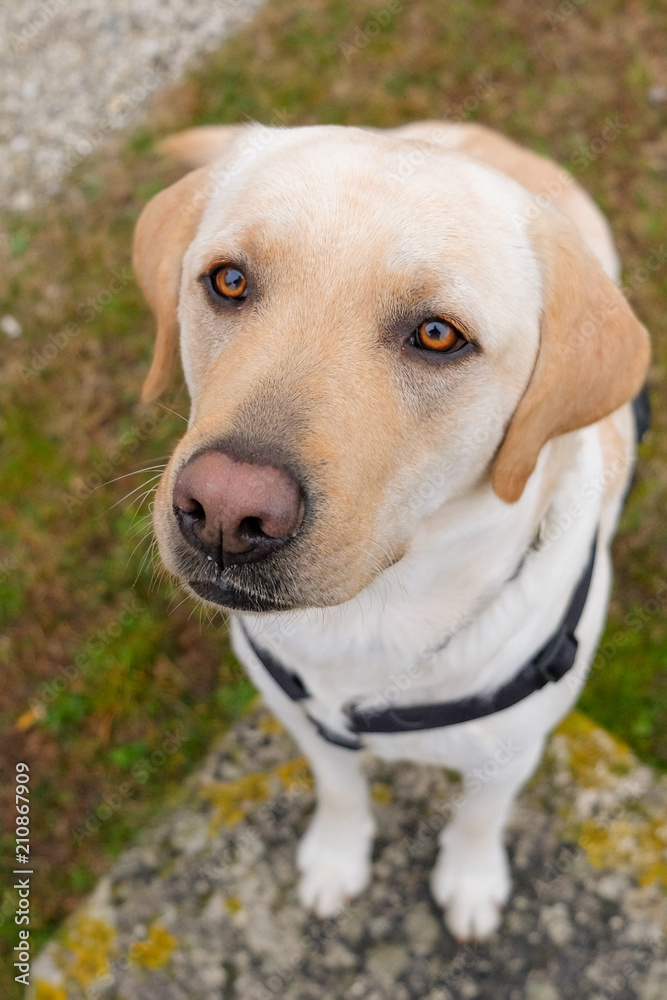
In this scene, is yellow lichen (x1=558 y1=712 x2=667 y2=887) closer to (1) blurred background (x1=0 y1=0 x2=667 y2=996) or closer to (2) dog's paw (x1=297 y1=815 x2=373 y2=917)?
(1) blurred background (x1=0 y1=0 x2=667 y2=996)

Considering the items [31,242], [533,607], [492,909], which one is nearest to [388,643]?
[533,607]

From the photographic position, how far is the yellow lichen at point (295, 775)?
12.5 ft

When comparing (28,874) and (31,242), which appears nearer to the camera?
(28,874)

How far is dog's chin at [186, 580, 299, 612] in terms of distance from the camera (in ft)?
6.04

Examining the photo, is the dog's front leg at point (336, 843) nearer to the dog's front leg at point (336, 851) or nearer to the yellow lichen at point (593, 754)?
the dog's front leg at point (336, 851)

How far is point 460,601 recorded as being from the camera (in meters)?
2.29

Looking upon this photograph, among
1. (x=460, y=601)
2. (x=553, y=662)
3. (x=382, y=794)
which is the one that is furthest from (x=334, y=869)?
(x=460, y=601)

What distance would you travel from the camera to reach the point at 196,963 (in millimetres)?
3459

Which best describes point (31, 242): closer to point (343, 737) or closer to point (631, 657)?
point (343, 737)

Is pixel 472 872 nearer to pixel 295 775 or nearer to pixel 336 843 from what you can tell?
pixel 336 843

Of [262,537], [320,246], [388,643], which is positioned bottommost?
[388,643]

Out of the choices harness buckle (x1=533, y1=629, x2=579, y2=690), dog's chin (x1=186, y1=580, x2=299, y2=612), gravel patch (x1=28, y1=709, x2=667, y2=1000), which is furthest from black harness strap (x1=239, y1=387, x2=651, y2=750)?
gravel patch (x1=28, y1=709, x2=667, y2=1000)

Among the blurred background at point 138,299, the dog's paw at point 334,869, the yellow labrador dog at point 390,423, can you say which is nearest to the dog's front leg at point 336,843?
the dog's paw at point 334,869

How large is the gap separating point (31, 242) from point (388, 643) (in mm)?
4493
